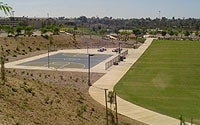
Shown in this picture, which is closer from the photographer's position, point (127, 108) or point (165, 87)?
point (127, 108)

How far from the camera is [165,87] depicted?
40.5 metres

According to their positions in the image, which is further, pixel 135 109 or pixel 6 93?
pixel 135 109

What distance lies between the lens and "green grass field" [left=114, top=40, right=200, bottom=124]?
30.9 m

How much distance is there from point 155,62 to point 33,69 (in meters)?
23.9

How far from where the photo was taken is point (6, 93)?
19.6m

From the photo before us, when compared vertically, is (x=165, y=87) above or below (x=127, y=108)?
below

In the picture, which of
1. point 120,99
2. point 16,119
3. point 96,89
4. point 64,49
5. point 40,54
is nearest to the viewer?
point 16,119

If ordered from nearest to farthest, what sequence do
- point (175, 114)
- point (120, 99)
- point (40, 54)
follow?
point (175, 114) → point (120, 99) → point (40, 54)

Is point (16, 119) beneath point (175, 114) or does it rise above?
above

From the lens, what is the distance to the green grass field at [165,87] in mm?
30891

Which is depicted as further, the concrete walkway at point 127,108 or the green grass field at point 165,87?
the green grass field at point 165,87

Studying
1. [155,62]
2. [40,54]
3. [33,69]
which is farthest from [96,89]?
[40,54]

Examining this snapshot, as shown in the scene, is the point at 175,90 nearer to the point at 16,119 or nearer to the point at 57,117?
the point at 57,117

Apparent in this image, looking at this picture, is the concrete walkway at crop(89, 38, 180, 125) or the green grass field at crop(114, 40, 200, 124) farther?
the green grass field at crop(114, 40, 200, 124)
